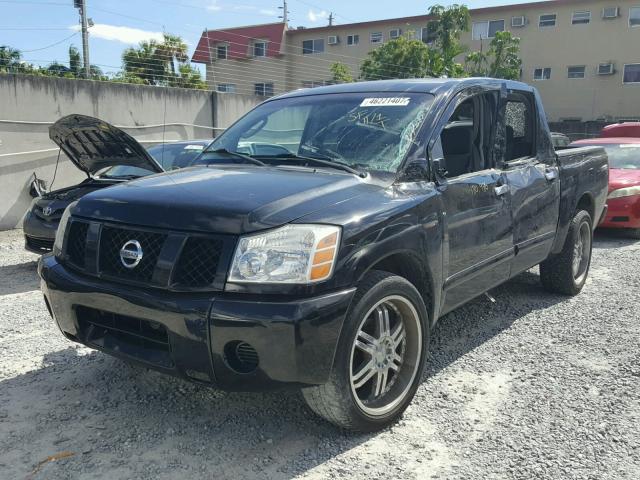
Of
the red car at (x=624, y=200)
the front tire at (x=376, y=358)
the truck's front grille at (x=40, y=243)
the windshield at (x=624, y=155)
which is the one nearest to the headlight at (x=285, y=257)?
the front tire at (x=376, y=358)

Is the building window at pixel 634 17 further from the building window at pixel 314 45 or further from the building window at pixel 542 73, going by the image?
the building window at pixel 314 45

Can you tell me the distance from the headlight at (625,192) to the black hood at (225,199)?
700cm

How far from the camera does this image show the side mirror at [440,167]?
3307 mm

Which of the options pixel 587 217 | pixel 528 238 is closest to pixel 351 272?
pixel 528 238

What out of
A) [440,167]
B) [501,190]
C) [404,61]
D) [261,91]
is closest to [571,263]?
[501,190]

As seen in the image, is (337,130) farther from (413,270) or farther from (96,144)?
(96,144)

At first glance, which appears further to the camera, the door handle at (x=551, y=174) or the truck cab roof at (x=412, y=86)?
the door handle at (x=551, y=174)

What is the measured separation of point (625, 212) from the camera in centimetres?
848

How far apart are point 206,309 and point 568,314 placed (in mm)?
3679

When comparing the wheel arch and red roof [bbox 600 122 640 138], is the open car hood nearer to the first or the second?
the wheel arch

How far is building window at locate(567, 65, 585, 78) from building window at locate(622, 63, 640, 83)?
7.01 feet

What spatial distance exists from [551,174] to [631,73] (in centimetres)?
3050

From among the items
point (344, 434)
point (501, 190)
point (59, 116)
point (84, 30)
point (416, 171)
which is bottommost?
point (344, 434)

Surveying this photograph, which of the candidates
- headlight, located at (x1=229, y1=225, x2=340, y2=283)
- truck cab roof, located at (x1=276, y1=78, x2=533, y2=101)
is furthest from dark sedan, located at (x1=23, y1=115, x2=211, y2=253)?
headlight, located at (x1=229, y1=225, x2=340, y2=283)
